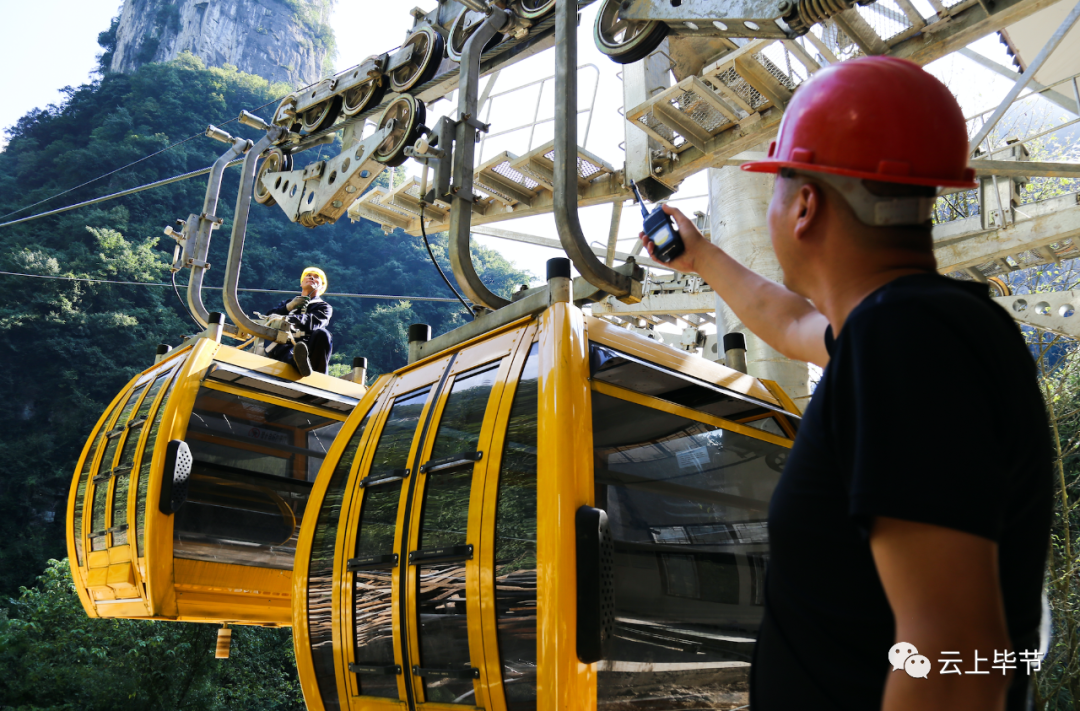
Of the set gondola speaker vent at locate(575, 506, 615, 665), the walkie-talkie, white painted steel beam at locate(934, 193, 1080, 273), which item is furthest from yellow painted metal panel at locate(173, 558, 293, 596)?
white painted steel beam at locate(934, 193, 1080, 273)

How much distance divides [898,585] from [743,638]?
93.6 inches

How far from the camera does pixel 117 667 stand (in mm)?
15719

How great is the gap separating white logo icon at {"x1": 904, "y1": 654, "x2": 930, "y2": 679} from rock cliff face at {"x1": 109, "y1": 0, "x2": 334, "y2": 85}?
68917 mm

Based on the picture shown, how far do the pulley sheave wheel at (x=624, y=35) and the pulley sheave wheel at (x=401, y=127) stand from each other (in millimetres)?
1384

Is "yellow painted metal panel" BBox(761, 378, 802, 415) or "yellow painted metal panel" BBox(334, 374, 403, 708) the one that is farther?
"yellow painted metal panel" BBox(761, 378, 802, 415)

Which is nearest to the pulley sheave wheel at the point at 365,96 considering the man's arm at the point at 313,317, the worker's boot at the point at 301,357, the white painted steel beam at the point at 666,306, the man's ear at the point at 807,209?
the man's arm at the point at 313,317

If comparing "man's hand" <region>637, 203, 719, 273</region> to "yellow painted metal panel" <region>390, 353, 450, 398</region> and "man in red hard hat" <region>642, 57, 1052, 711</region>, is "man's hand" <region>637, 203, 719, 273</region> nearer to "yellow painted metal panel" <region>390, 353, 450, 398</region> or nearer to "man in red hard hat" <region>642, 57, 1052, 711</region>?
"man in red hard hat" <region>642, 57, 1052, 711</region>

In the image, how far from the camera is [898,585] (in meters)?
0.63

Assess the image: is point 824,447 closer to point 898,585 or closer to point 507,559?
point 898,585

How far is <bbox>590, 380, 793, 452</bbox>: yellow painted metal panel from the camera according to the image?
2655 millimetres

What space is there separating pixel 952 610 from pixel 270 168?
6015 mm

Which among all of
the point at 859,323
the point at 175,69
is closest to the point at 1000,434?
the point at 859,323

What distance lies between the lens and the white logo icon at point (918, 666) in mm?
590

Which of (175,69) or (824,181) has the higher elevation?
(175,69)
